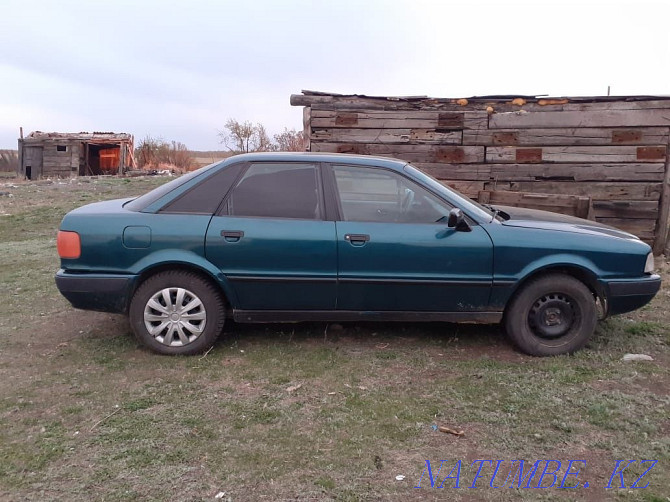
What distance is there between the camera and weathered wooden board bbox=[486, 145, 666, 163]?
8.70 metres

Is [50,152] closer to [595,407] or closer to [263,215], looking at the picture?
[263,215]

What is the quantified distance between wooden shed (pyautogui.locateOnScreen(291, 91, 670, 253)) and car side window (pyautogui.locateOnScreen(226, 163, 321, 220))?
4.70m

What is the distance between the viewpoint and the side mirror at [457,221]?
13.8 ft

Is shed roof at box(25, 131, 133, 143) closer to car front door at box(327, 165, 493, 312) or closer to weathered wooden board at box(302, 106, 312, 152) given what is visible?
weathered wooden board at box(302, 106, 312, 152)

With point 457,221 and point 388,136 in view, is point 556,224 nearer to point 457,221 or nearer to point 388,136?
point 457,221

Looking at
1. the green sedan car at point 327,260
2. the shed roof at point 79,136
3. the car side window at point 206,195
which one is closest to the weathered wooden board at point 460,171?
the green sedan car at point 327,260

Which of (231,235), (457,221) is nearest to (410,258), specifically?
(457,221)

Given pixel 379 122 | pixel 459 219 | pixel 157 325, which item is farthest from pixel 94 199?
pixel 459 219

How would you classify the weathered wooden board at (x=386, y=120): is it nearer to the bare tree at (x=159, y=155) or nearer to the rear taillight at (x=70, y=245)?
the rear taillight at (x=70, y=245)

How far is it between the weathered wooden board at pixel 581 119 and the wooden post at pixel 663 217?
2.35ft

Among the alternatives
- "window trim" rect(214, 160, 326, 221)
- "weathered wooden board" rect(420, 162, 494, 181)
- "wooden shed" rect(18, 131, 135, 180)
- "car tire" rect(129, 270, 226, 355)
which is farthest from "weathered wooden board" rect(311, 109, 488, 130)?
"wooden shed" rect(18, 131, 135, 180)

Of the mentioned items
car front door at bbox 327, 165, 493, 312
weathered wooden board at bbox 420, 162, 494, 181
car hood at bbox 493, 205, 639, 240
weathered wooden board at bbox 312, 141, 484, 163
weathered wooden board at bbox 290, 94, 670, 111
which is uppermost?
weathered wooden board at bbox 290, 94, 670, 111

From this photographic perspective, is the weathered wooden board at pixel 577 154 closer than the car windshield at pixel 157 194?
No

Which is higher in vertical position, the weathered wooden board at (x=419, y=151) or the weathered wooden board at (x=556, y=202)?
the weathered wooden board at (x=419, y=151)
